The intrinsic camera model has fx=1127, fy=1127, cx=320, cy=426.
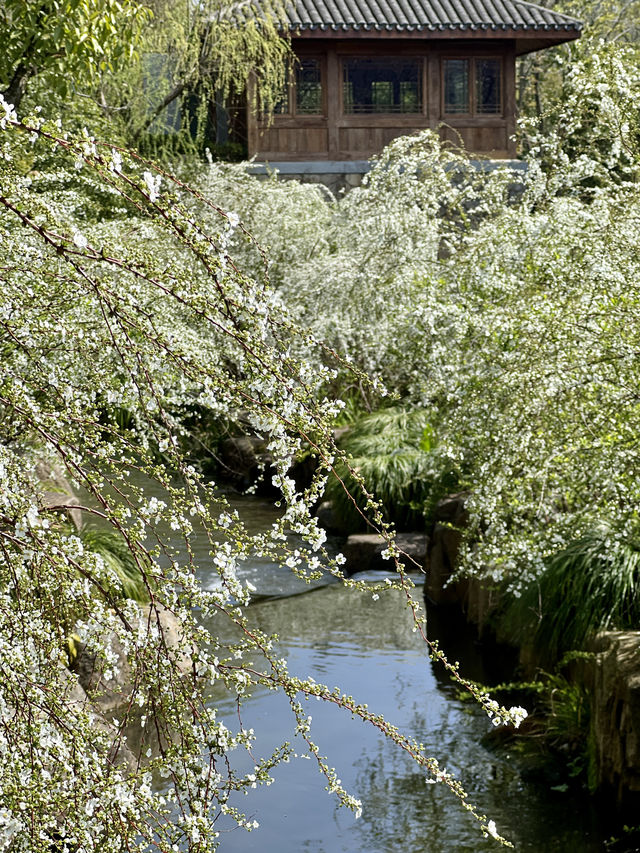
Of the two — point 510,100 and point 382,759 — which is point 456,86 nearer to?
point 510,100

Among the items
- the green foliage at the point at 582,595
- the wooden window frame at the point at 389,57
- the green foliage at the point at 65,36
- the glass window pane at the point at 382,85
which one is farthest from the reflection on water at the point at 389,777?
the glass window pane at the point at 382,85

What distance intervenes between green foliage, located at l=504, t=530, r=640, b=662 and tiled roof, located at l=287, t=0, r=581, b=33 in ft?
50.9

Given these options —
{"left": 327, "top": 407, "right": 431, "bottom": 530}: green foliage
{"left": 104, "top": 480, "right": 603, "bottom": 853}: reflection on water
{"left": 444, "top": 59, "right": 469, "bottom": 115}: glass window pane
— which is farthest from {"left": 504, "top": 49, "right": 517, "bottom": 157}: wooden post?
{"left": 104, "top": 480, "right": 603, "bottom": 853}: reflection on water

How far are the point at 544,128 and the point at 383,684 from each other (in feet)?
66.0

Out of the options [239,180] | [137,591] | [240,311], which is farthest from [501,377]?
[239,180]

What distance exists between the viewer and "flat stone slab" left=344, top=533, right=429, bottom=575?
948 cm

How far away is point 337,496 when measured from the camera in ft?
36.1

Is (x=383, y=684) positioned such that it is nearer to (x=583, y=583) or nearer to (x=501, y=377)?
(x=583, y=583)

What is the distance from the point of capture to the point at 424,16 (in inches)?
800

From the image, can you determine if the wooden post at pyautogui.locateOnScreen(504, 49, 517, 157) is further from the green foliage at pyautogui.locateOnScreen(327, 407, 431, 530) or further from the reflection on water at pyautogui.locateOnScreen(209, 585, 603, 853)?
the reflection on water at pyautogui.locateOnScreen(209, 585, 603, 853)

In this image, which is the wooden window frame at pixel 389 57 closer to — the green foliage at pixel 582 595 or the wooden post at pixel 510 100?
the wooden post at pixel 510 100

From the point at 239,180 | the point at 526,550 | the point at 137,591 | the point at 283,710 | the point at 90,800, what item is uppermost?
the point at 239,180

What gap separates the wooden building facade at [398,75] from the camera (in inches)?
797

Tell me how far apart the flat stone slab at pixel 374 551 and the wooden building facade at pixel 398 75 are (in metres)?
12.1
